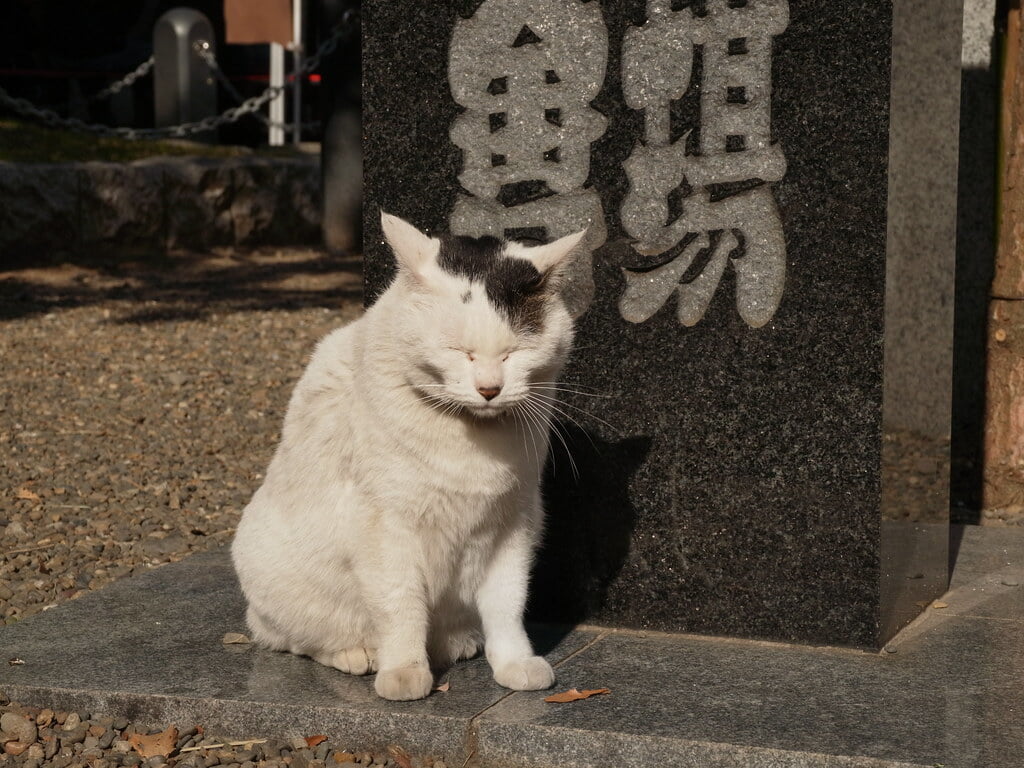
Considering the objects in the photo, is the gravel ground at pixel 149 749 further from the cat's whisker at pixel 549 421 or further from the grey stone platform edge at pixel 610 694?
the cat's whisker at pixel 549 421

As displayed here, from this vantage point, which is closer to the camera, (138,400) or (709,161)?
(709,161)

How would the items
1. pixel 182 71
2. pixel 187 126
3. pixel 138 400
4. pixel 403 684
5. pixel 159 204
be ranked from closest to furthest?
pixel 403 684 < pixel 138 400 < pixel 159 204 < pixel 187 126 < pixel 182 71

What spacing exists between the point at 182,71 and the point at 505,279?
10.5 metres

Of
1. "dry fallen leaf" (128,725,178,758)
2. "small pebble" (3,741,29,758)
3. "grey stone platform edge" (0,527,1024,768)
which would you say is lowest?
"small pebble" (3,741,29,758)

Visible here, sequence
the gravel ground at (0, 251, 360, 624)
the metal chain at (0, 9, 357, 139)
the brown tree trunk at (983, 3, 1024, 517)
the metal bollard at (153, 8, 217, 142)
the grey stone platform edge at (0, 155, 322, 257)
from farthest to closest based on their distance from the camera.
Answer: the metal bollard at (153, 8, 217, 142) → the metal chain at (0, 9, 357, 139) → the grey stone platform edge at (0, 155, 322, 257) → the brown tree trunk at (983, 3, 1024, 517) → the gravel ground at (0, 251, 360, 624)

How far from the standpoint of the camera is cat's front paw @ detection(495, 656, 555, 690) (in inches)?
130

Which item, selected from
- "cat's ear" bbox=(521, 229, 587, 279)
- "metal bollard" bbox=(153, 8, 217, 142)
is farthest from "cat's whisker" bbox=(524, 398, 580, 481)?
"metal bollard" bbox=(153, 8, 217, 142)

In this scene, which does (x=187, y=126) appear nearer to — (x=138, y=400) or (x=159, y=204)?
(x=159, y=204)

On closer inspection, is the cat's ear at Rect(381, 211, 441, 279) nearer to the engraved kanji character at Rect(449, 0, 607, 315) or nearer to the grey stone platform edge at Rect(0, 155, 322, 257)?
the engraved kanji character at Rect(449, 0, 607, 315)

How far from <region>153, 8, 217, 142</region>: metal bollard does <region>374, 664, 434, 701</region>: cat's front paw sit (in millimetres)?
10479

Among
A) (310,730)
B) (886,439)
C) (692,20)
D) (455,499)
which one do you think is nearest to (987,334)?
(886,439)

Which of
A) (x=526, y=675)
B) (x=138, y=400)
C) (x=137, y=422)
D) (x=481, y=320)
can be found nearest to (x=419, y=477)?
(x=481, y=320)

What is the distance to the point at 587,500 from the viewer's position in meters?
3.89

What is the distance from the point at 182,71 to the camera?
499 inches
